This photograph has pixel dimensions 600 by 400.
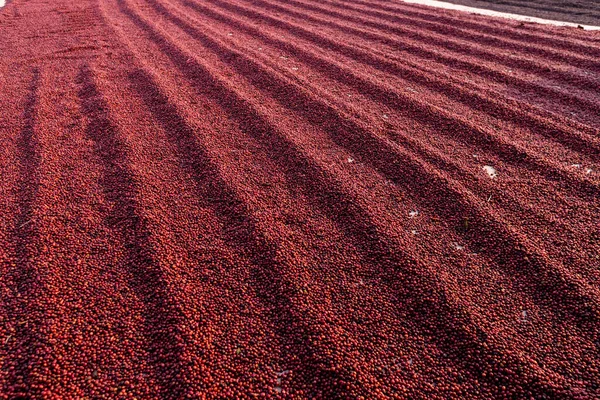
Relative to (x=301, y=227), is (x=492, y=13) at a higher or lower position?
higher

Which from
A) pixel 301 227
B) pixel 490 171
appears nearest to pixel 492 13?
pixel 490 171

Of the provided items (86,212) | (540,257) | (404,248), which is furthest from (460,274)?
(86,212)

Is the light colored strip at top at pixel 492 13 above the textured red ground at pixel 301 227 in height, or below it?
above

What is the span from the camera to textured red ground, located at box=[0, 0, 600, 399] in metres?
1.46

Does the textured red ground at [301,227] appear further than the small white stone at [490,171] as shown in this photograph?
No

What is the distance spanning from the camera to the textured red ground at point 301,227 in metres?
1.46

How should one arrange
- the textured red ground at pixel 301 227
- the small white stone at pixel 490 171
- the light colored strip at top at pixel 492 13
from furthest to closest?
the light colored strip at top at pixel 492 13 → the small white stone at pixel 490 171 → the textured red ground at pixel 301 227

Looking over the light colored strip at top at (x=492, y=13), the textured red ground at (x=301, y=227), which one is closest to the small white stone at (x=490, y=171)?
the textured red ground at (x=301, y=227)

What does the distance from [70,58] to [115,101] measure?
147 cm

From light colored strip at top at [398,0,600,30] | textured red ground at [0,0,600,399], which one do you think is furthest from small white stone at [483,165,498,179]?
light colored strip at top at [398,0,600,30]

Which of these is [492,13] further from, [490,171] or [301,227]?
[301,227]

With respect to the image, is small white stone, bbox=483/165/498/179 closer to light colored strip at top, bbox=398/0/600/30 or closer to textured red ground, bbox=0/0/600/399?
textured red ground, bbox=0/0/600/399

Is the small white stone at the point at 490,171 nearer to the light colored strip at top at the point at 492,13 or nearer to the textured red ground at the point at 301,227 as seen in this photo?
→ the textured red ground at the point at 301,227

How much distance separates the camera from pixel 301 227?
2096 mm
